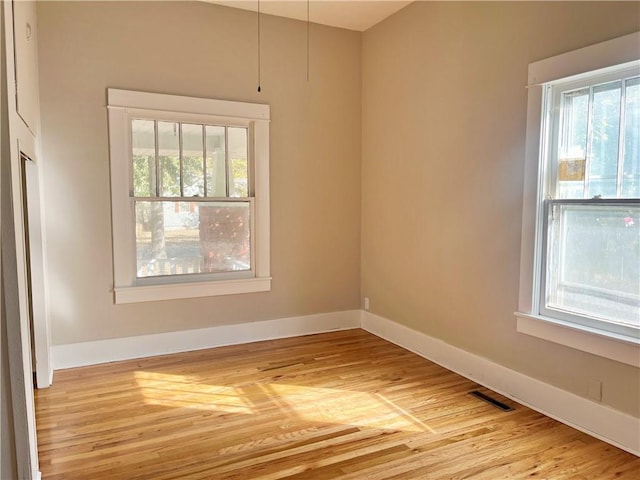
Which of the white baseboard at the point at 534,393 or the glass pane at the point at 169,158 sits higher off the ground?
the glass pane at the point at 169,158

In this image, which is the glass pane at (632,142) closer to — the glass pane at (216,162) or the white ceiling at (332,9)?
the white ceiling at (332,9)

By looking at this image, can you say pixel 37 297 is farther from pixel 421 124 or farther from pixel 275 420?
pixel 421 124

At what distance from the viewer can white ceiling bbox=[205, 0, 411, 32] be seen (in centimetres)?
410

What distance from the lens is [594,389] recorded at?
268 cm

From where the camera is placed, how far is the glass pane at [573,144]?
9.05 feet

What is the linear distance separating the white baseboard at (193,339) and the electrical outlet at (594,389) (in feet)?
8.55

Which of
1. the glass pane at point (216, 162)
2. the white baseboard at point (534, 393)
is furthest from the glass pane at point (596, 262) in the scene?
the glass pane at point (216, 162)

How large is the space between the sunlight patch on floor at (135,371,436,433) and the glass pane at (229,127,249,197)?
1.80m

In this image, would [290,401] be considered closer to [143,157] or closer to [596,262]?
[596,262]

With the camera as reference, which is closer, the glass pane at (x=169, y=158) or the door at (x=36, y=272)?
the door at (x=36, y=272)

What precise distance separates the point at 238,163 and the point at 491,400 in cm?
297

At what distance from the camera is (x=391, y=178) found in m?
4.45

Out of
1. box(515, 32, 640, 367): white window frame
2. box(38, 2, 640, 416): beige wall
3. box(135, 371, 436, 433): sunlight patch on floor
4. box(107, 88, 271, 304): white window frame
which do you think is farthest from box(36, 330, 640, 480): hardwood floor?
box(107, 88, 271, 304): white window frame

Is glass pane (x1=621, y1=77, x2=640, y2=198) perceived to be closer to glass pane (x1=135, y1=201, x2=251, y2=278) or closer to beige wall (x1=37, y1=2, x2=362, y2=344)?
beige wall (x1=37, y1=2, x2=362, y2=344)
